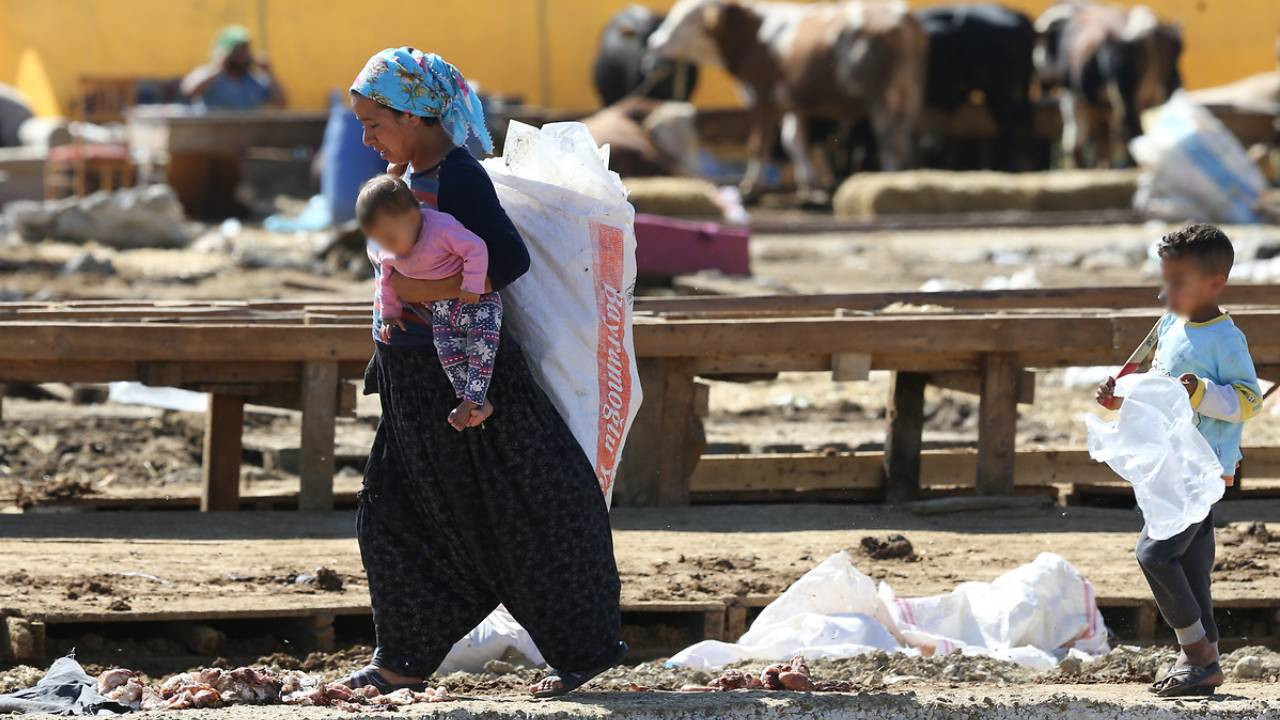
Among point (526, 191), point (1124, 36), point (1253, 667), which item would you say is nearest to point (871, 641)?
point (1253, 667)

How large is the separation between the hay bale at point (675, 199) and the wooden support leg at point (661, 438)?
391 inches

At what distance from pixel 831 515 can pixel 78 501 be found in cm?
290

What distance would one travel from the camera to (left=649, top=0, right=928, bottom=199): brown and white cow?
22.3 m

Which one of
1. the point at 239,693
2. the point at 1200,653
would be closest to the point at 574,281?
the point at 239,693

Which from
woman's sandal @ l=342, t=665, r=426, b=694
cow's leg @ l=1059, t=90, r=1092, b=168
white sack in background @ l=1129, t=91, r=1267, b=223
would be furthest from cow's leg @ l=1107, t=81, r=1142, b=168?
woman's sandal @ l=342, t=665, r=426, b=694

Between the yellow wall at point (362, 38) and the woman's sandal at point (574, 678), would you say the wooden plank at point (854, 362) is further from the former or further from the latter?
the yellow wall at point (362, 38)

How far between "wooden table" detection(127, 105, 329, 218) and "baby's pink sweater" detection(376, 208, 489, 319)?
45.9 feet

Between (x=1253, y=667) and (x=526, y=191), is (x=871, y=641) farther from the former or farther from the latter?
(x=526, y=191)

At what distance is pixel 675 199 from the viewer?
17.2 m

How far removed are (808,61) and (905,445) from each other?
16.0m

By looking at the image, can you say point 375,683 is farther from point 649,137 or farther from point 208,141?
point 649,137

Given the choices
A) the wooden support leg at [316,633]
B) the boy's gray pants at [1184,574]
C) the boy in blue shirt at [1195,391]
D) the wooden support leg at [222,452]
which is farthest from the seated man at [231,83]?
the boy's gray pants at [1184,574]

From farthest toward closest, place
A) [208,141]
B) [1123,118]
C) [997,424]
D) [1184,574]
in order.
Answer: [1123,118] < [208,141] < [997,424] < [1184,574]

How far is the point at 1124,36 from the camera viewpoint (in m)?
22.9
